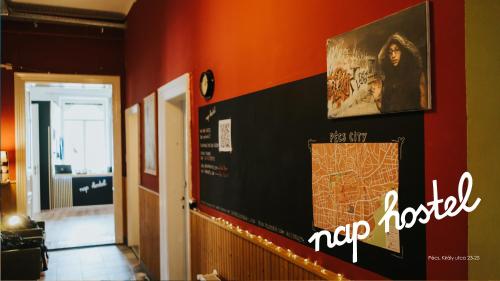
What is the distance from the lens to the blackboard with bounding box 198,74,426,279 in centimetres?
122

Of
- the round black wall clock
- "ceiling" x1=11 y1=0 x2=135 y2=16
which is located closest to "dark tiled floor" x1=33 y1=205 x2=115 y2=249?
"ceiling" x1=11 y1=0 x2=135 y2=16

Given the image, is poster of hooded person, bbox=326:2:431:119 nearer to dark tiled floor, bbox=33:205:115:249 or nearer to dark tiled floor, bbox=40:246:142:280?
dark tiled floor, bbox=40:246:142:280

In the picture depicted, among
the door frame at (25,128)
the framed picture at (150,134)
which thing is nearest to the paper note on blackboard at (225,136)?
the framed picture at (150,134)

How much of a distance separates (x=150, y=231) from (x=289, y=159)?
3602mm

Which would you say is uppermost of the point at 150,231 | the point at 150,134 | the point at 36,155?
the point at 150,134

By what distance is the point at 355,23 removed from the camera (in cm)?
145

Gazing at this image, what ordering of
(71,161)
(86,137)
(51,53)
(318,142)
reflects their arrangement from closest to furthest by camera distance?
(318,142) < (51,53) < (71,161) < (86,137)

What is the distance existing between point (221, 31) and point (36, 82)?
4.82m

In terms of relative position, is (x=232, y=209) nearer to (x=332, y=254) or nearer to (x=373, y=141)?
(x=332, y=254)

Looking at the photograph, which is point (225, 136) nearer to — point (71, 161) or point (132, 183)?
point (132, 183)

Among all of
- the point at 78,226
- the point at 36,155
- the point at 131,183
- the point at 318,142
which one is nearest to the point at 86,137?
the point at 36,155

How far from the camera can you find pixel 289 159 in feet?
6.14

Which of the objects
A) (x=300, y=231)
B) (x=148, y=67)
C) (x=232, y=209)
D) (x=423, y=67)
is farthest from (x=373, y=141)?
(x=148, y=67)

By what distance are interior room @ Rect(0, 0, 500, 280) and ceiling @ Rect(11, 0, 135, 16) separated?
27.1 inches
